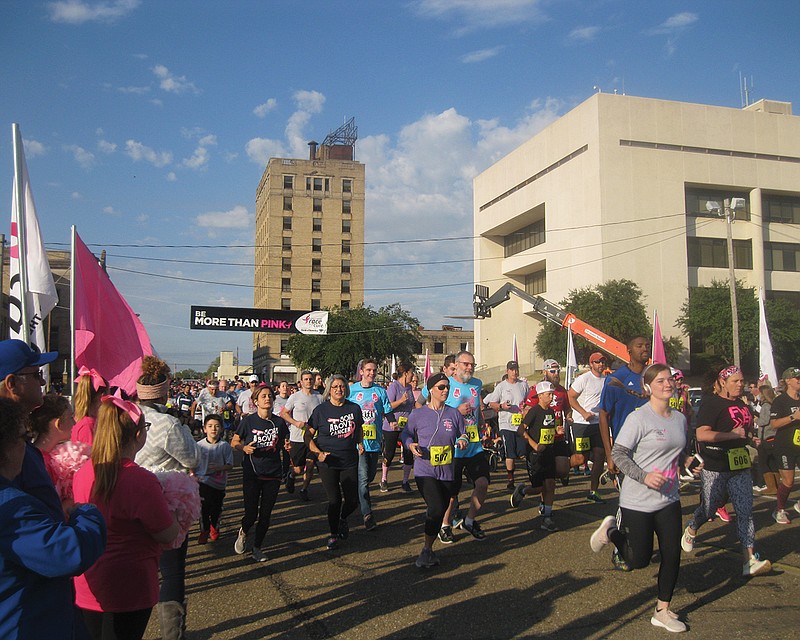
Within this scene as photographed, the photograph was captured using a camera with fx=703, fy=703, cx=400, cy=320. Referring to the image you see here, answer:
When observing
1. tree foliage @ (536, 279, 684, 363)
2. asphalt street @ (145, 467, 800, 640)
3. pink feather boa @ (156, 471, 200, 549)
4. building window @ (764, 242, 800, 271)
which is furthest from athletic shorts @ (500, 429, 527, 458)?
building window @ (764, 242, 800, 271)

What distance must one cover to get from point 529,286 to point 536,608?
5928 centimetres

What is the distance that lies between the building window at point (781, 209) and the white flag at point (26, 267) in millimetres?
56062

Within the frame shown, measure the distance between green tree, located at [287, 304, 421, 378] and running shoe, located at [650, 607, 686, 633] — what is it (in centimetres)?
4889

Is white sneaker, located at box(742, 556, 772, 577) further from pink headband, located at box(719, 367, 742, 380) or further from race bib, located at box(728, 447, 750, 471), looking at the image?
pink headband, located at box(719, 367, 742, 380)

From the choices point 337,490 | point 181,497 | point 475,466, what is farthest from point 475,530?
point 181,497

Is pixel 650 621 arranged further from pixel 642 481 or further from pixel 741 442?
pixel 741 442

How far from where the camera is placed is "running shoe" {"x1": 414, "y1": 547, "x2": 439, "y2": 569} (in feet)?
21.9

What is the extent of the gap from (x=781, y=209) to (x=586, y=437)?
172ft

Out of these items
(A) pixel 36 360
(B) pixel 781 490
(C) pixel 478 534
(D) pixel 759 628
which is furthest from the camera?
(B) pixel 781 490

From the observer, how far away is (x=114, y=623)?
3.42m

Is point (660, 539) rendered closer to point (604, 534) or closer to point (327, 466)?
point (604, 534)

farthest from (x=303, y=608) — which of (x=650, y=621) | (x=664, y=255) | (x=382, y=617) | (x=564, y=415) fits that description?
Answer: (x=664, y=255)

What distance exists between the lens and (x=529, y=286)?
63.6 metres

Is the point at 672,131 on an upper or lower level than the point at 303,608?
upper
